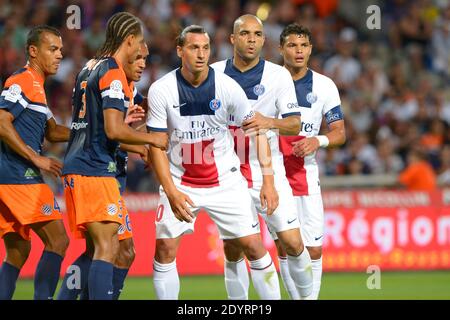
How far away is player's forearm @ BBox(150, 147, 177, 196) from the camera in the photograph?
7.77 meters

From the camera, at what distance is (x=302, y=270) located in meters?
8.65

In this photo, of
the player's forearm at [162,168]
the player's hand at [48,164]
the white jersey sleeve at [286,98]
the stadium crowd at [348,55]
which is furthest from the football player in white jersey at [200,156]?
the stadium crowd at [348,55]

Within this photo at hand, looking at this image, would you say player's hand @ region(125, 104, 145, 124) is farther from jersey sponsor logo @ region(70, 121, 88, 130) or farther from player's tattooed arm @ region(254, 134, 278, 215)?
player's tattooed arm @ region(254, 134, 278, 215)

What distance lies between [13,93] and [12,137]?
1.26 ft

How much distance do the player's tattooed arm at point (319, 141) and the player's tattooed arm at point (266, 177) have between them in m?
0.59

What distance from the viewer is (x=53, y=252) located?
26.5 ft

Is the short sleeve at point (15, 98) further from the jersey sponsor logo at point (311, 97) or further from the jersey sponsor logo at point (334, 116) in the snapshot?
the jersey sponsor logo at point (334, 116)

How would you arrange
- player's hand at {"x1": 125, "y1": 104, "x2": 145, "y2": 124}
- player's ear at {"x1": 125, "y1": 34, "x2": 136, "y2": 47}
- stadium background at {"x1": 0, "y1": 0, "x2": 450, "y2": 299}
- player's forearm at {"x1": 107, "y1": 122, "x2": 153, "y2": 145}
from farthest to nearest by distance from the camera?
stadium background at {"x1": 0, "y1": 0, "x2": 450, "y2": 299} → player's hand at {"x1": 125, "y1": 104, "x2": 145, "y2": 124} → player's ear at {"x1": 125, "y1": 34, "x2": 136, "y2": 47} → player's forearm at {"x1": 107, "y1": 122, "x2": 153, "y2": 145}

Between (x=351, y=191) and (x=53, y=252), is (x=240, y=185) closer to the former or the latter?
(x=53, y=252)

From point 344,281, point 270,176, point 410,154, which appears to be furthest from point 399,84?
point 270,176

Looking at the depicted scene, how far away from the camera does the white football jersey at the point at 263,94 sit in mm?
8742

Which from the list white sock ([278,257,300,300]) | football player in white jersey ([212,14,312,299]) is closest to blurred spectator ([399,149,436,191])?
white sock ([278,257,300,300])

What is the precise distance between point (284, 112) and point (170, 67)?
820 centimetres

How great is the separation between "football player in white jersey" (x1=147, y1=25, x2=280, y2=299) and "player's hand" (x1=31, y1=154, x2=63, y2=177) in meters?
0.86
